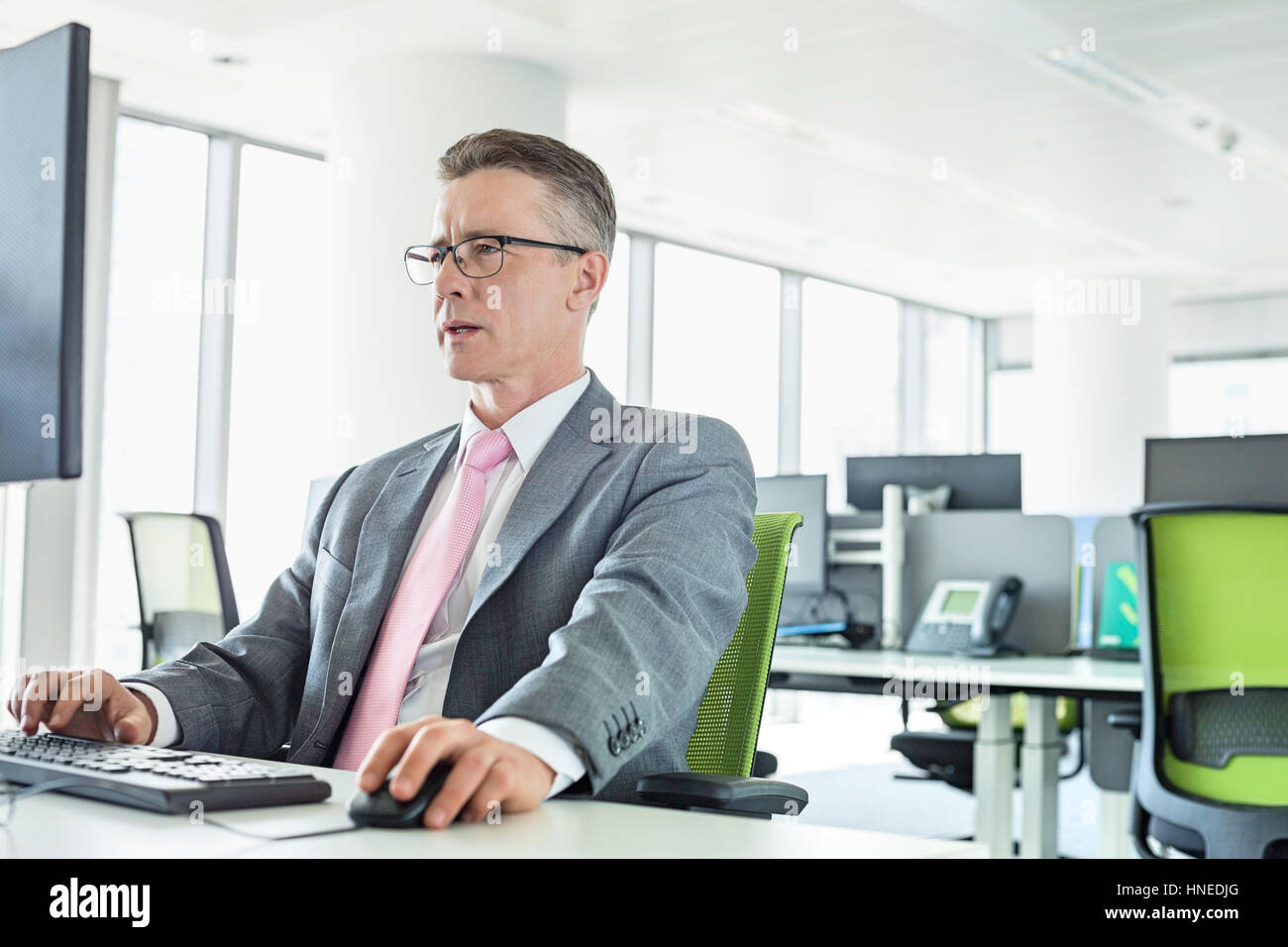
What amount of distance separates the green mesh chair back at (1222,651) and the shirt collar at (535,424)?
143cm

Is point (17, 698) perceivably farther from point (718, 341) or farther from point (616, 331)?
point (718, 341)

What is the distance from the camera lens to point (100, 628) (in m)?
6.05

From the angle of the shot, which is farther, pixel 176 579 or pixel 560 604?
pixel 176 579

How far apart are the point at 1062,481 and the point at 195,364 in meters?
6.54

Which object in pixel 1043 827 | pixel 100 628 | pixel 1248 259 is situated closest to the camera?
pixel 1043 827

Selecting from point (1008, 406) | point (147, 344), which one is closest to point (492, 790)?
point (147, 344)

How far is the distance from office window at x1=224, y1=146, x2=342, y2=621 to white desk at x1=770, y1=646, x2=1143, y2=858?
3.51 meters

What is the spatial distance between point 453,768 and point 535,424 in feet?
2.58

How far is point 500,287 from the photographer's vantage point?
1756mm

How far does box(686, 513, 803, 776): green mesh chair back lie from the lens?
68.1 inches

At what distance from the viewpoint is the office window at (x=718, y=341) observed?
8867 mm

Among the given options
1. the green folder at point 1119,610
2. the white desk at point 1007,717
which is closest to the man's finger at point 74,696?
the white desk at point 1007,717

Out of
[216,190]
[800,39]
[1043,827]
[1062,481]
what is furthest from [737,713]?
[1062,481]
